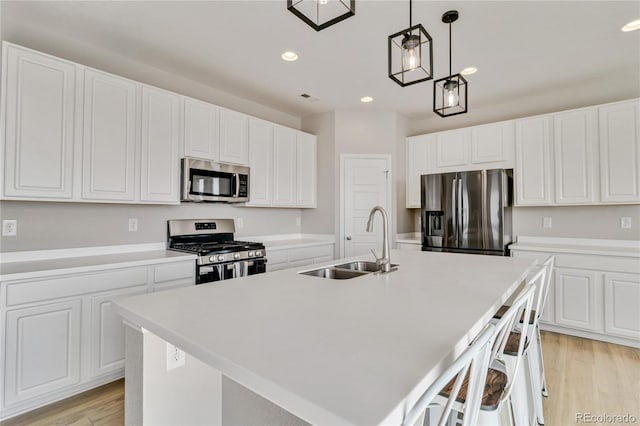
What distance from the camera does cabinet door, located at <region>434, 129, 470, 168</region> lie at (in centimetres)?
412

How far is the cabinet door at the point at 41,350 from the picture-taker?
1.94 m

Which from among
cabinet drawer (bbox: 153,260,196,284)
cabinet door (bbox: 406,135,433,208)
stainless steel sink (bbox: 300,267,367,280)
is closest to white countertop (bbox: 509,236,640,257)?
cabinet door (bbox: 406,135,433,208)

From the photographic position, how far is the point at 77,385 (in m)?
2.19

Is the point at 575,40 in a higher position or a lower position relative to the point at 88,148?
higher

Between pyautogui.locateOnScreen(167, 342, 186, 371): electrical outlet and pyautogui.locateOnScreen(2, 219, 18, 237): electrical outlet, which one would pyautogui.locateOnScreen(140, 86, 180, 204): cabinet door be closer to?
pyautogui.locateOnScreen(2, 219, 18, 237): electrical outlet

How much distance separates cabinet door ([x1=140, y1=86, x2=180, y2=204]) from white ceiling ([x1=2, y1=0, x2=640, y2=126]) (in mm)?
450

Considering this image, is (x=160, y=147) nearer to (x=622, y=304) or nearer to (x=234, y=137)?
(x=234, y=137)

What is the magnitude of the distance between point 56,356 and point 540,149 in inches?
186

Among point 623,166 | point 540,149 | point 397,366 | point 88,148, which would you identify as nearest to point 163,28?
point 88,148

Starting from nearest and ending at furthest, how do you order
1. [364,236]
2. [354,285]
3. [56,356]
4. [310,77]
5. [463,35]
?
[354,285], [56,356], [463,35], [310,77], [364,236]

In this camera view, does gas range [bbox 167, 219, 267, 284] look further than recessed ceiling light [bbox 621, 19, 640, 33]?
Yes

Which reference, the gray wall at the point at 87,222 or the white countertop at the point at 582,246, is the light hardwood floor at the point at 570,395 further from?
the gray wall at the point at 87,222

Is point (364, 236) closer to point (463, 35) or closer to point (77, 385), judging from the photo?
point (463, 35)

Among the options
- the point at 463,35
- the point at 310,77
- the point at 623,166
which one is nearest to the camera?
the point at 463,35
